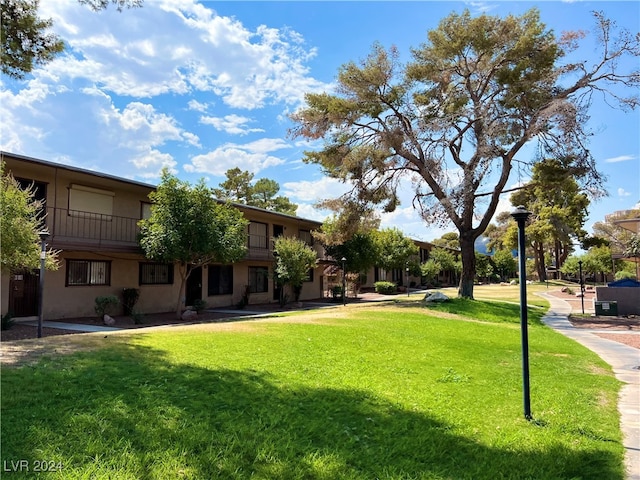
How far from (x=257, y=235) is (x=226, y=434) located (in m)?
21.6

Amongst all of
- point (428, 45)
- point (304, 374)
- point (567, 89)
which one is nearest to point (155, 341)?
point (304, 374)

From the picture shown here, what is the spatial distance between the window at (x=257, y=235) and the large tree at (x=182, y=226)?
796 cm

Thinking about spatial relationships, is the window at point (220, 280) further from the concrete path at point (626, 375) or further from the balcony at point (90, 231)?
the concrete path at point (626, 375)

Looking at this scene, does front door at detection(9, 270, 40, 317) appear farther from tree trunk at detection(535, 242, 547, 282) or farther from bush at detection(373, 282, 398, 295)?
tree trunk at detection(535, 242, 547, 282)

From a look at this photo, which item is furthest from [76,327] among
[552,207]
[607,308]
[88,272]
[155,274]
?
[552,207]

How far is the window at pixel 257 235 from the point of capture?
25.0 m

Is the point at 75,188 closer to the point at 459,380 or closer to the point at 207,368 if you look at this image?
the point at 207,368

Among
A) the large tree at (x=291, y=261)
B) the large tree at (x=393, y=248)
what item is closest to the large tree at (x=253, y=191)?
the large tree at (x=393, y=248)

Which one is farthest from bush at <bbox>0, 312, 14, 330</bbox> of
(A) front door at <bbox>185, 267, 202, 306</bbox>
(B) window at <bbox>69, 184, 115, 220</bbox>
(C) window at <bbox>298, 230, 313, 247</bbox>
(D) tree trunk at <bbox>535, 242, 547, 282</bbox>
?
(D) tree trunk at <bbox>535, 242, 547, 282</bbox>

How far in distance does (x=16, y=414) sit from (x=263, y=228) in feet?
73.5

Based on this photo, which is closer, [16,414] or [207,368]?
[16,414]

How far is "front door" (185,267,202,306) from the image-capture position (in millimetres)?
20750

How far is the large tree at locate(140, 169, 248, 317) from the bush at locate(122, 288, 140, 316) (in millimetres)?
2100

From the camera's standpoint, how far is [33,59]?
8539 millimetres
